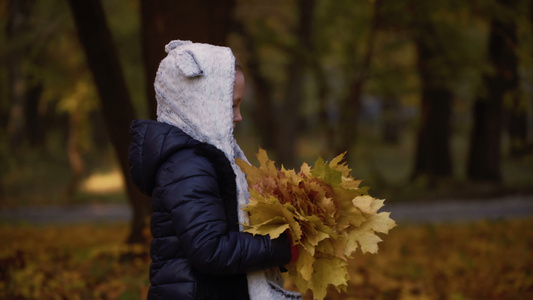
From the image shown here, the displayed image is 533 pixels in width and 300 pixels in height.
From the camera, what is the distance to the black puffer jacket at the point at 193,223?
195 cm

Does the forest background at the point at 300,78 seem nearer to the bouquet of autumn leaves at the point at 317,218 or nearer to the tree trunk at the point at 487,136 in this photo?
the tree trunk at the point at 487,136

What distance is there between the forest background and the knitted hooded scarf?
9.23ft

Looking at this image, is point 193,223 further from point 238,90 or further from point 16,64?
point 16,64

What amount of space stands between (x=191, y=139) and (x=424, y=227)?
8.68 metres

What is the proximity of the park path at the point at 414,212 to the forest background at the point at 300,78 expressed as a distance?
0.65 m

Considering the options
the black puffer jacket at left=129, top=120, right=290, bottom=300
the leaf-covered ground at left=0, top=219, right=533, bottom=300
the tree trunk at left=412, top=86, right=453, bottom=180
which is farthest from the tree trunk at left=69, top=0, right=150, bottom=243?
the tree trunk at left=412, top=86, right=453, bottom=180

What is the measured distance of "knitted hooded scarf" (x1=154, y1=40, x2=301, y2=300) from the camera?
2129 mm

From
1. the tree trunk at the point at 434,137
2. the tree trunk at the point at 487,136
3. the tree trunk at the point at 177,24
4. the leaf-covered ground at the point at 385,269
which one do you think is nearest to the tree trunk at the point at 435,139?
the tree trunk at the point at 434,137

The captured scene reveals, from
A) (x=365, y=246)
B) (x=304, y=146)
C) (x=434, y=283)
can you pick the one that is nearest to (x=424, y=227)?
(x=434, y=283)

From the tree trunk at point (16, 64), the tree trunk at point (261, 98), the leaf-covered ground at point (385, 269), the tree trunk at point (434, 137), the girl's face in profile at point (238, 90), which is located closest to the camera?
the girl's face in profile at point (238, 90)

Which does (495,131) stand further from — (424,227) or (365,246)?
(365,246)

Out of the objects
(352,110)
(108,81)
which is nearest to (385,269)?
(352,110)

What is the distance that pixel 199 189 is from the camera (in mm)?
1958

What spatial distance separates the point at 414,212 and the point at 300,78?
22.6 ft
